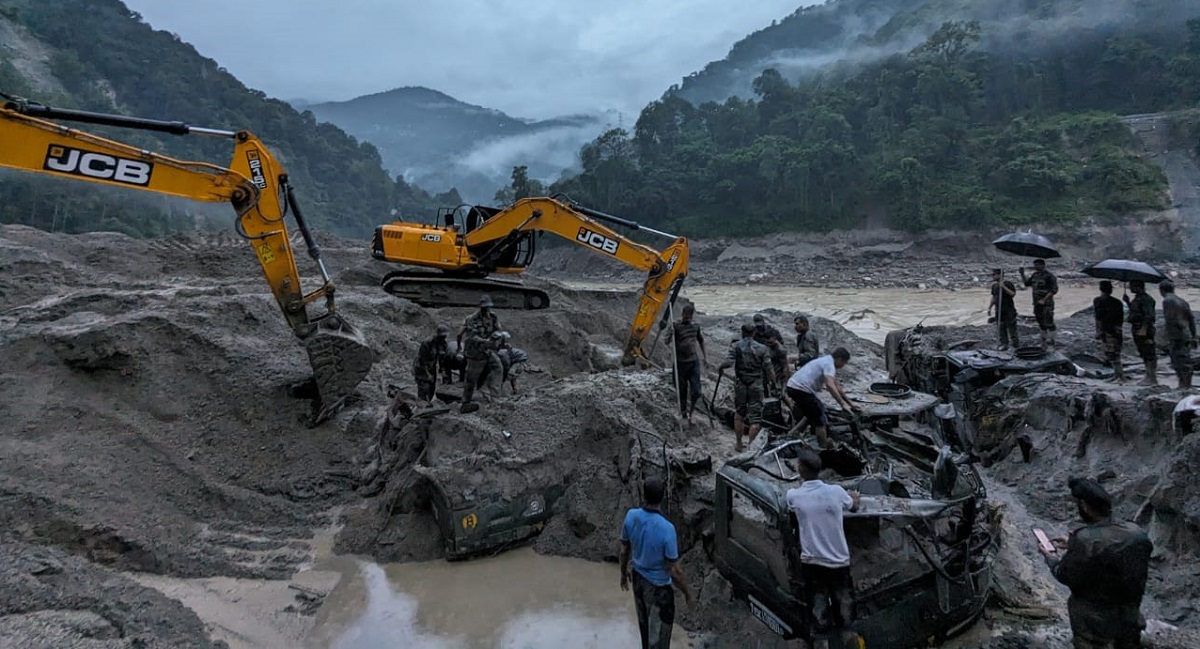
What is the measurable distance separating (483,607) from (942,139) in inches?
1888

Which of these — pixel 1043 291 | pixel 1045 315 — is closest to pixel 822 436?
pixel 1043 291

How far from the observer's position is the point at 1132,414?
6773 mm

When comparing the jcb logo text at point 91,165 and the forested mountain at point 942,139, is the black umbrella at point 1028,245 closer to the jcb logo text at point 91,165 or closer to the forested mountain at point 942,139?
the jcb logo text at point 91,165

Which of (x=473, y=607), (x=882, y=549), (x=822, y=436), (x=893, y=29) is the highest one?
(x=893, y=29)

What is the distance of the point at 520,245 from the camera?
1140 centimetres

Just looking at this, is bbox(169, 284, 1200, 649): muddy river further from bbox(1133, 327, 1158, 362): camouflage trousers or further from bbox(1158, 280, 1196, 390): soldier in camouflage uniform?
bbox(1133, 327, 1158, 362): camouflage trousers

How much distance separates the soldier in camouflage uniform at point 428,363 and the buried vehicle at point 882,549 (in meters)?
4.75

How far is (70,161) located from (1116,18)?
69.7m

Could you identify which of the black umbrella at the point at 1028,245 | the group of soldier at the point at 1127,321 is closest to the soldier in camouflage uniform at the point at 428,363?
the black umbrella at the point at 1028,245

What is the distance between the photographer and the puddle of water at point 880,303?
22469mm

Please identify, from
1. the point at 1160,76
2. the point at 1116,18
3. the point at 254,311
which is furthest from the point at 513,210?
the point at 1116,18

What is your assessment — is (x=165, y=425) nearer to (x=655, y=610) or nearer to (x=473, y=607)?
(x=473, y=607)

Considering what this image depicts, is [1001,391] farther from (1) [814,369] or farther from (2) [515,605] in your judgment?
(2) [515,605]

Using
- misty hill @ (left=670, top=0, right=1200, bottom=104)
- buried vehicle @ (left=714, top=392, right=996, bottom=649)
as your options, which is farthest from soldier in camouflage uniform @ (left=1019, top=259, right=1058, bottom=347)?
misty hill @ (left=670, top=0, right=1200, bottom=104)
